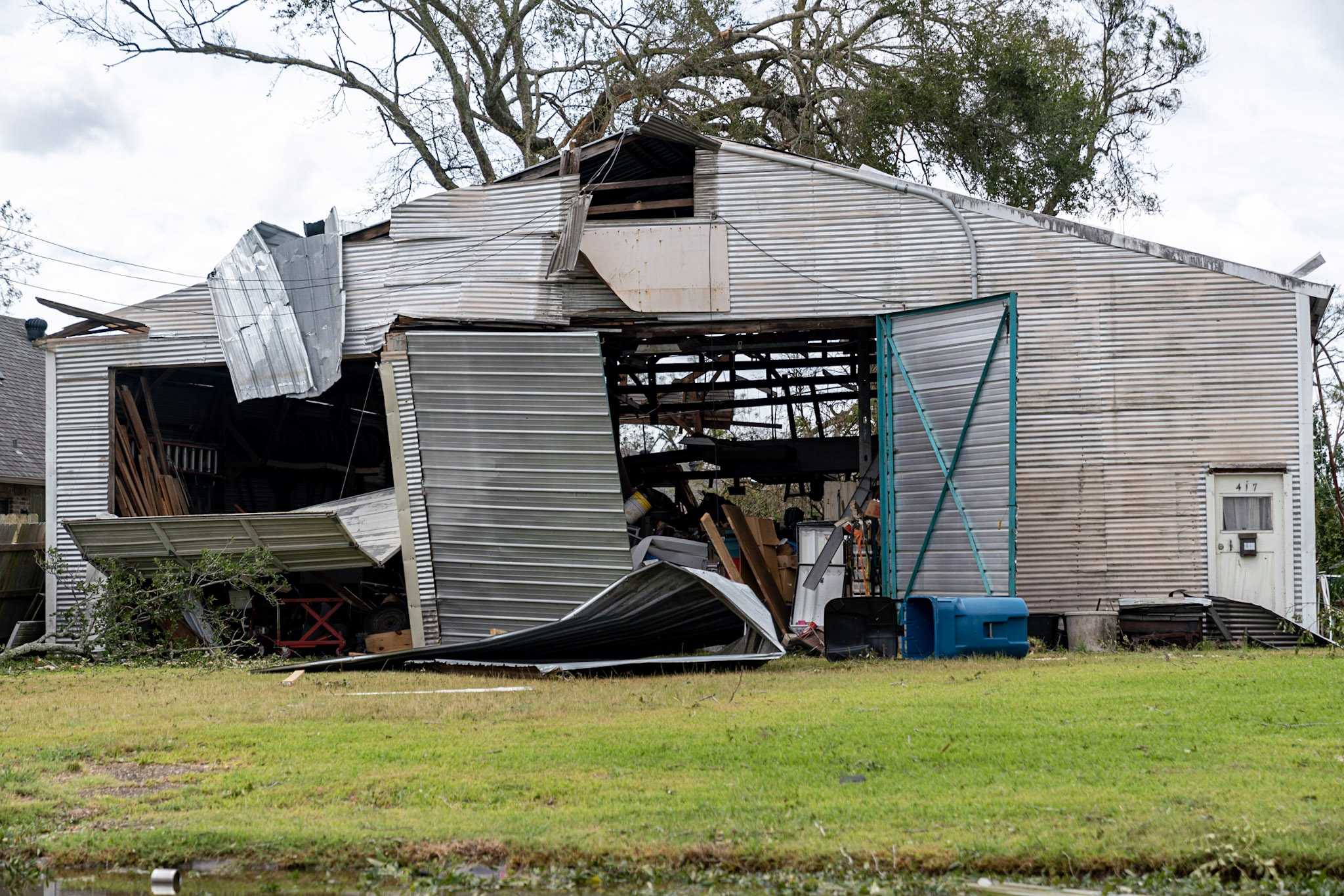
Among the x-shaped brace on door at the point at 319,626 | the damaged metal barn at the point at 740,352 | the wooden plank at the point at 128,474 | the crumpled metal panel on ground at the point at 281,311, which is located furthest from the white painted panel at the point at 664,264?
the wooden plank at the point at 128,474

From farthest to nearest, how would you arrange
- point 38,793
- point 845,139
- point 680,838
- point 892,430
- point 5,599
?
point 845,139 < point 5,599 < point 892,430 < point 38,793 < point 680,838

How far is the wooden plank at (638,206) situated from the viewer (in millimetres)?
18797

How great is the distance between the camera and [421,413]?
18.2m

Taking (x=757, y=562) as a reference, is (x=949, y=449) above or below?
above

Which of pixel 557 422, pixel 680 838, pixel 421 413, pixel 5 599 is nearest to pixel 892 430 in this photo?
pixel 557 422

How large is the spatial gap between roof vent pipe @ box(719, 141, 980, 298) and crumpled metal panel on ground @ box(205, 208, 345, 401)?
6.14m

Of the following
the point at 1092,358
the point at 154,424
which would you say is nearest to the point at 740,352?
the point at 1092,358

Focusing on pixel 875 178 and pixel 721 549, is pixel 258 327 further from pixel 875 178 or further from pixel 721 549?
pixel 875 178

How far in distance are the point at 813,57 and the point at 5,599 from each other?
2044 cm

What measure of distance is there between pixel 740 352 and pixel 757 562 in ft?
10.8

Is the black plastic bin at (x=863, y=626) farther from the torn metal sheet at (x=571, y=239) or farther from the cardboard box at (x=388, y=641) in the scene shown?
the cardboard box at (x=388, y=641)

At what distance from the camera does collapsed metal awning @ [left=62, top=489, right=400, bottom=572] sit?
58.7 ft

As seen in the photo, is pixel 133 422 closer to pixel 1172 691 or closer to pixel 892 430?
pixel 892 430

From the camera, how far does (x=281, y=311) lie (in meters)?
19.7
